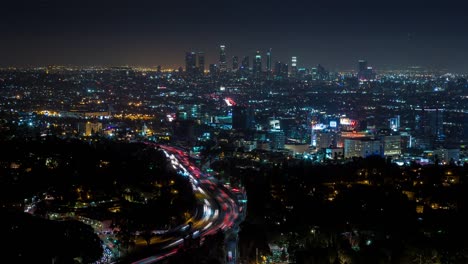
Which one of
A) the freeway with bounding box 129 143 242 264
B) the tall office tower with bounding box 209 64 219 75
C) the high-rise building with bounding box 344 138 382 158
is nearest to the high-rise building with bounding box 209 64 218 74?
the tall office tower with bounding box 209 64 219 75

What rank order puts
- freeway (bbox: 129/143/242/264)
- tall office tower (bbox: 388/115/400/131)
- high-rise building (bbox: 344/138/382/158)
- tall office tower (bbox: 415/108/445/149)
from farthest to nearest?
tall office tower (bbox: 388/115/400/131) → tall office tower (bbox: 415/108/445/149) → high-rise building (bbox: 344/138/382/158) → freeway (bbox: 129/143/242/264)

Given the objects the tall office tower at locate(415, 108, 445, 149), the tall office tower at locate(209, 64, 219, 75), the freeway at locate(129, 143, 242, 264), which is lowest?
the tall office tower at locate(415, 108, 445, 149)

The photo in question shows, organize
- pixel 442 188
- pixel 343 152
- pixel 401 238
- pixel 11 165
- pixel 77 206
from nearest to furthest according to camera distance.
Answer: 1. pixel 401 238
2. pixel 77 206
3. pixel 442 188
4. pixel 11 165
5. pixel 343 152

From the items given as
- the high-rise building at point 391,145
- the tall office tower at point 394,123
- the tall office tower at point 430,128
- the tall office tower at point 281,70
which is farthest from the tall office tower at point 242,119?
the tall office tower at point 281,70

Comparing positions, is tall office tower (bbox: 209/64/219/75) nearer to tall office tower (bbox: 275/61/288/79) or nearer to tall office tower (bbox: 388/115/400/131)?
tall office tower (bbox: 275/61/288/79)

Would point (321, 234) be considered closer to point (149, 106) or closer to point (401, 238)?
point (401, 238)

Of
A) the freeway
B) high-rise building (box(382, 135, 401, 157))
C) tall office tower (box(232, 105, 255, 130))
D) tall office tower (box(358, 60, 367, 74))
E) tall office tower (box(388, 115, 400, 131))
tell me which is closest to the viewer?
the freeway

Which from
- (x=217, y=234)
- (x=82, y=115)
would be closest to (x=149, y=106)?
(x=82, y=115)

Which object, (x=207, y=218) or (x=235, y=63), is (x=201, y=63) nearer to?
(x=235, y=63)
